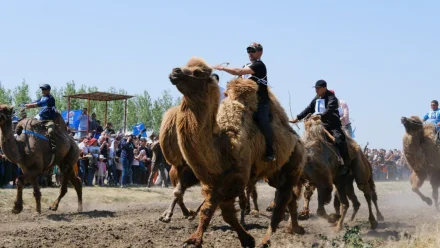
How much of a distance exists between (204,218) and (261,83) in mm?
3086

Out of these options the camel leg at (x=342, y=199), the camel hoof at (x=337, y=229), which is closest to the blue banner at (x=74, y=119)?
the camel leg at (x=342, y=199)

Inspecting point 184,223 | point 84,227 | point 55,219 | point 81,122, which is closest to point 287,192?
point 184,223

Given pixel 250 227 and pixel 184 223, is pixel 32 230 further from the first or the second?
pixel 250 227

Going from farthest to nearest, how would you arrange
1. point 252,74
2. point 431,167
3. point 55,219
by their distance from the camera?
point 431,167 → point 55,219 → point 252,74

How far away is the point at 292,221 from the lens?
12.2m

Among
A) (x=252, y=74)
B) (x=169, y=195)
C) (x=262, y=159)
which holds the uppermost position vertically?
(x=252, y=74)

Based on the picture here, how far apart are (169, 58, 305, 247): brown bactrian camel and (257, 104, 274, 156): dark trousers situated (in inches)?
3.9

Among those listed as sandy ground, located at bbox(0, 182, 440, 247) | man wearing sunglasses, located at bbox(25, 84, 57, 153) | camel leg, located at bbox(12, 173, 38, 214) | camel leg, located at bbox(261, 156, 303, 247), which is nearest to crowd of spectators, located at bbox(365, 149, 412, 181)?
sandy ground, located at bbox(0, 182, 440, 247)

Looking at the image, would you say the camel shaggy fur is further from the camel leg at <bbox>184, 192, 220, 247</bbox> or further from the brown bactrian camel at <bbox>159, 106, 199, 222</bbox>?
the camel leg at <bbox>184, 192, 220, 247</bbox>

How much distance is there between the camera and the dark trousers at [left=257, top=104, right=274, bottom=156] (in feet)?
33.9

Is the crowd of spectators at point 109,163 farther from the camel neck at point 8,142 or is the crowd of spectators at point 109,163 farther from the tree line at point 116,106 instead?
the tree line at point 116,106

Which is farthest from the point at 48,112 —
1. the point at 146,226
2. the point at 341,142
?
the point at 341,142

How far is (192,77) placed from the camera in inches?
343

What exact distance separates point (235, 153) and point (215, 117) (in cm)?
59
